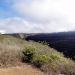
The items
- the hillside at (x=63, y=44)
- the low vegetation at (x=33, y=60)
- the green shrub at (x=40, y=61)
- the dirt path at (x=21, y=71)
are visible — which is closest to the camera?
the dirt path at (x=21, y=71)

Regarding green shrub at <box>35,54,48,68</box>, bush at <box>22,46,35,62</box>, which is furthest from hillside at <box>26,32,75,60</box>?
green shrub at <box>35,54,48,68</box>

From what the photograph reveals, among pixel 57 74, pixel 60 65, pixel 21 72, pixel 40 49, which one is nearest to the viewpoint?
pixel 21 72

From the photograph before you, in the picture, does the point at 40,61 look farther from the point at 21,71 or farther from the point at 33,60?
the point at 21,71

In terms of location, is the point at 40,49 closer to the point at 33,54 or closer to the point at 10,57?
the point at 33,54

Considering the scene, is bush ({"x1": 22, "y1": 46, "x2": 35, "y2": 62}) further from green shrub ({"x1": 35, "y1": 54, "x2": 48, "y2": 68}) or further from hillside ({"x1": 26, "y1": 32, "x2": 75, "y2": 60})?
hillside ({"x1": 26, "y1": 32, "x2": 75, "y2": 60})

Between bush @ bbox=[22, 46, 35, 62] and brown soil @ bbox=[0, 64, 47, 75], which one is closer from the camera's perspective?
brown soil @ bbox=[0, 64, 47, 75]

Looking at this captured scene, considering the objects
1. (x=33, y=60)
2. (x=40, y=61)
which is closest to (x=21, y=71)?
(x=40, y=61)

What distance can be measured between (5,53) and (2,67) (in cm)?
109

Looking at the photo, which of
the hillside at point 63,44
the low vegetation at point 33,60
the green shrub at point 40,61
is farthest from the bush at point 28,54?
the hillside at point 63,44

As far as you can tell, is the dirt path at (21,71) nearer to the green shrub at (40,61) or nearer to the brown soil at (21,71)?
the brown soil at (21,71)

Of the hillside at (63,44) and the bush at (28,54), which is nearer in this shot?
the bush at (28,54)

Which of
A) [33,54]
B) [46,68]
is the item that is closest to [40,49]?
[33,54]

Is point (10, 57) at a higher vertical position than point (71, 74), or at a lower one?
higher

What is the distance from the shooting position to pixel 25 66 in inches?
489
